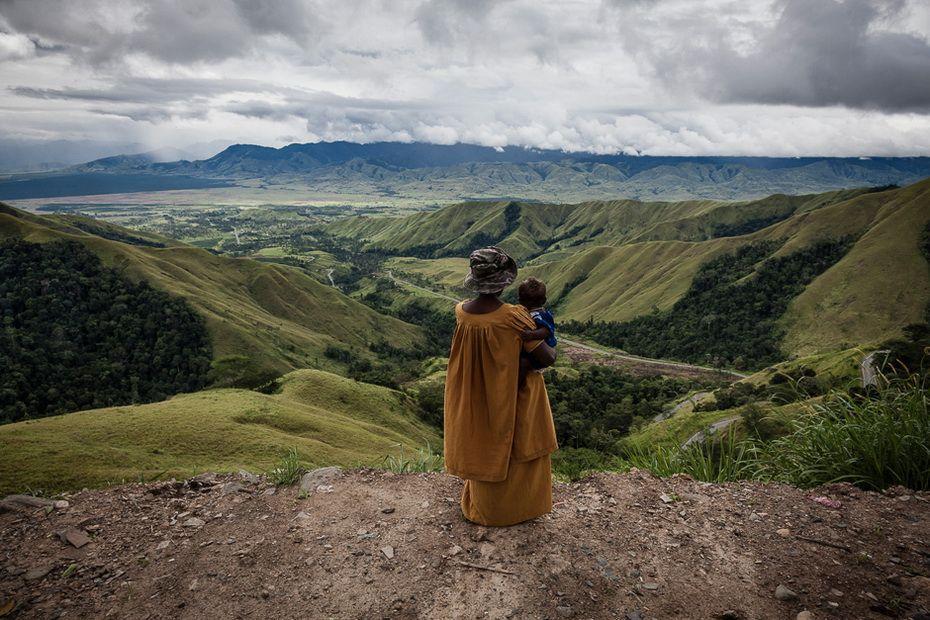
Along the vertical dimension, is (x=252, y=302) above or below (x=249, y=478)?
below

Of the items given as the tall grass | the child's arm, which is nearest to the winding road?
the tall grass

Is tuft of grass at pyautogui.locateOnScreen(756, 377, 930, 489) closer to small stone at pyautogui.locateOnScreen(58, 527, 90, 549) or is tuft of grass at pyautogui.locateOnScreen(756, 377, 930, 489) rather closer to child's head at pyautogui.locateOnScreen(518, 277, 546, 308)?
child's head at pyautogui.locateOnScreen(518, 277, 546, 308)

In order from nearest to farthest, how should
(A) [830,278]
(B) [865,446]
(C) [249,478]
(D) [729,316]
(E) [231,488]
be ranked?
(B) [865,446] < (E) [231,488] < (C) [249,478] < (A) [830,278] < (D) [729,316]

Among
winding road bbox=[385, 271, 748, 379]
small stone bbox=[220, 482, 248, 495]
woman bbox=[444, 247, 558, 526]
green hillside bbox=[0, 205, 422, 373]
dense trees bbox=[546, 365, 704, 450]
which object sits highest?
woman bbox=[444, 247, 558, 526]

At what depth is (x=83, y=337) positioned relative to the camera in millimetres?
85188

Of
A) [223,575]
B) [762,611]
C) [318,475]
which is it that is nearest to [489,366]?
[762,611]

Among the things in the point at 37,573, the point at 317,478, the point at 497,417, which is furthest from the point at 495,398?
the point at 37,573

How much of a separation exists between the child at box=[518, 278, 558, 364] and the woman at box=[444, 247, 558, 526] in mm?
87

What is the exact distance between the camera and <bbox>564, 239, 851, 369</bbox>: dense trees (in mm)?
126625

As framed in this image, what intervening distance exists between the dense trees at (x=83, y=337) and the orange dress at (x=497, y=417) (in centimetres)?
8109

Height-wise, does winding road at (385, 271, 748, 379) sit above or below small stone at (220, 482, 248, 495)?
below

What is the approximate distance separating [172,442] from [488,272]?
2583 cm

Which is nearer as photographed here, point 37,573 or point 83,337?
point 37,573

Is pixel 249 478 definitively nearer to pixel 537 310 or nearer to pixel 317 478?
pixel 317 478
